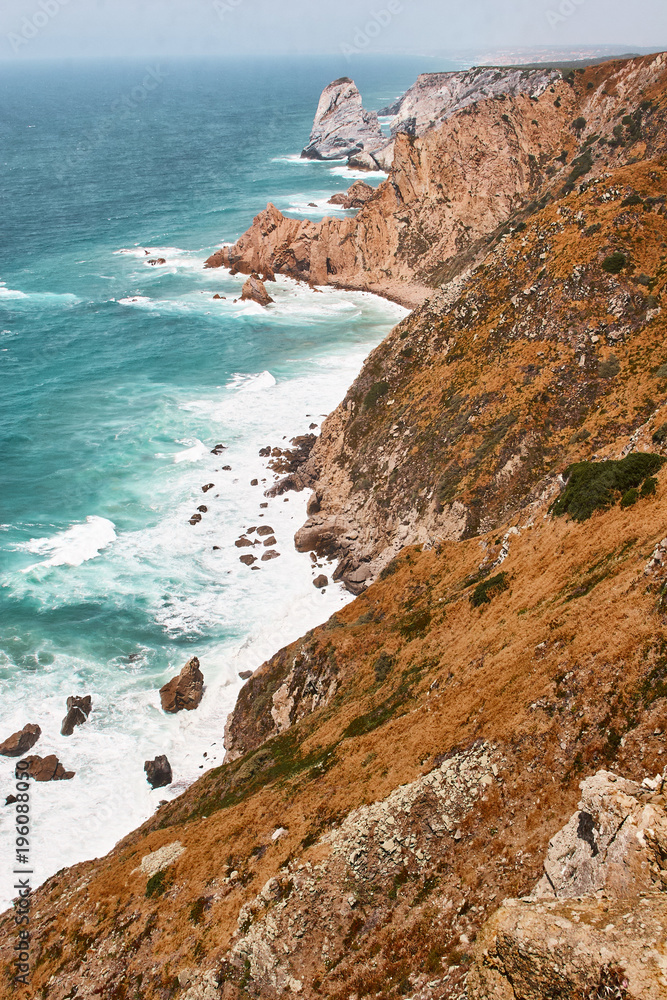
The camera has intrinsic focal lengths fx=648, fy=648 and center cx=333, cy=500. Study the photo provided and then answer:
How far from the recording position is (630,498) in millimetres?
21969

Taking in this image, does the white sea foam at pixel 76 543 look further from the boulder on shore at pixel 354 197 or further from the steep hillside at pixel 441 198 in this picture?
the boulder on shore at pixel 354 197

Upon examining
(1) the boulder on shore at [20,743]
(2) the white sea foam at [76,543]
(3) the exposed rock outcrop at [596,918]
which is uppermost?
(3) the exposed rock outcrop at [596,918]

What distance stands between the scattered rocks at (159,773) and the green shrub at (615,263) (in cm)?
4030

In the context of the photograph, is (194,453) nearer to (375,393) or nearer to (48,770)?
(375,393)

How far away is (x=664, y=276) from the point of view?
135 ft

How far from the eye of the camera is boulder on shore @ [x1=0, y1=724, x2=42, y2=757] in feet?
113

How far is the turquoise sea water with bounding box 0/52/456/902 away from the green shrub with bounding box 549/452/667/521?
21.6 meters

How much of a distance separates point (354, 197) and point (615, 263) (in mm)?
105984

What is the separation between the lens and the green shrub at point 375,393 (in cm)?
5306

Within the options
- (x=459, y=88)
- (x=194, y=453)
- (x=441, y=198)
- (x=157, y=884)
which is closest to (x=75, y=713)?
(x=157, y=884)

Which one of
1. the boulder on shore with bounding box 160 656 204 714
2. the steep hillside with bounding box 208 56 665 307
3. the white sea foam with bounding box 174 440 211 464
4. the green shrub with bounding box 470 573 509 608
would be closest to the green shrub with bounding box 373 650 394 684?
the green shrub with bounding box 470 573 509 608

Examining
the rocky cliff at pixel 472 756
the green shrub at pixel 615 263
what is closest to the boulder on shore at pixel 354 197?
the rocky cliff at pixel 472 756

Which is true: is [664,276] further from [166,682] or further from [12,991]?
[12,991]

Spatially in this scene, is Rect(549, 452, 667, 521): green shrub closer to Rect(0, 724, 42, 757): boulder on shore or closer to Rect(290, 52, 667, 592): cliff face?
Rect(290, 52, 667, 592): cliff face
